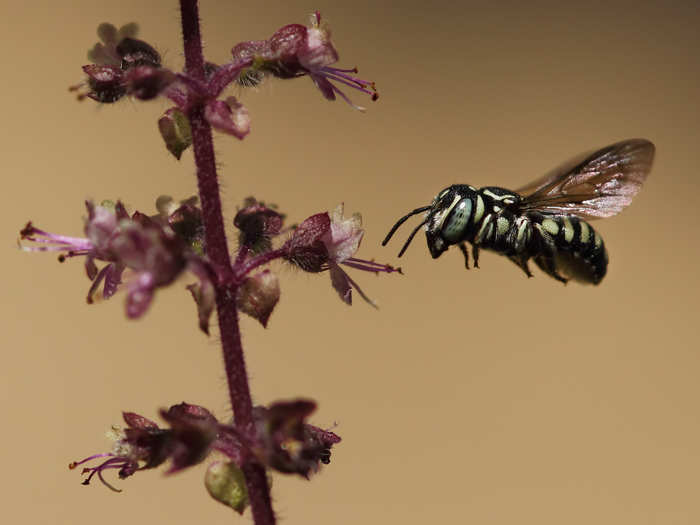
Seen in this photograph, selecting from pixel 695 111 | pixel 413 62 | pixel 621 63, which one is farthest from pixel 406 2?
pixel 695 111

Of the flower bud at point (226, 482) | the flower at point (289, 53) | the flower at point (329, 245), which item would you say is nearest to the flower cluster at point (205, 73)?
the flower at point (289, 53)

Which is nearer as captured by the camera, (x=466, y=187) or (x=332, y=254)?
(x=332, y=254)

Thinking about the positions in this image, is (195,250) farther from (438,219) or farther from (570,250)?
(570,250)

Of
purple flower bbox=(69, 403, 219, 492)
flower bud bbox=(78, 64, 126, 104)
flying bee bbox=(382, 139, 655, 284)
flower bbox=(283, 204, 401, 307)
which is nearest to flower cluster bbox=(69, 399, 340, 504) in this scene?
purple flower bbox=(69, 403, 219, 492)

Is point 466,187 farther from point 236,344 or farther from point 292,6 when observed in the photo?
point 292,6

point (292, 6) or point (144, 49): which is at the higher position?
point (292, 6)

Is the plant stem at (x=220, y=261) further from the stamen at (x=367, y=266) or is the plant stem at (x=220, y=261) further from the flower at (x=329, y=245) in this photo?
the stamen at (x=367, y=266)
